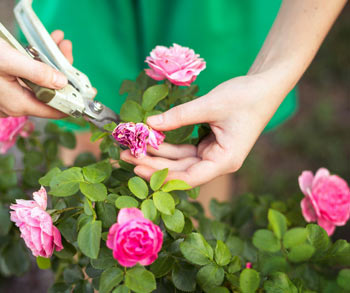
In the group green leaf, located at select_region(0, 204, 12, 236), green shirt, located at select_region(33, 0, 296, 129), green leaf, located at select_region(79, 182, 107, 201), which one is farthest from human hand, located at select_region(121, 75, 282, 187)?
green shirt, located at select_region(33, 0, 296, 129)

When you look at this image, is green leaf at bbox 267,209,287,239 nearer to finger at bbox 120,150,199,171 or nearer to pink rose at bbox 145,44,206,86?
finger at bbox 120,150,199,171

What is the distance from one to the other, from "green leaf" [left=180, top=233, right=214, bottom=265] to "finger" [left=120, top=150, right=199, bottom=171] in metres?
0.20

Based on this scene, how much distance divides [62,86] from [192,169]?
1.19 ft

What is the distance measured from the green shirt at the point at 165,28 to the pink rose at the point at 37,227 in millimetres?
902

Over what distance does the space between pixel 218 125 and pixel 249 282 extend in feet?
1.22

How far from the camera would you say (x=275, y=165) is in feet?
8.52

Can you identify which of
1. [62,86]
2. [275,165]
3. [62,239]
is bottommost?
[275,165]

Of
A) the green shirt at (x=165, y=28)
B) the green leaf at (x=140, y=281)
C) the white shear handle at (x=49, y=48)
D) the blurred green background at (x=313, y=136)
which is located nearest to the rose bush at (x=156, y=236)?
the green leaf at (x=140, y=281)

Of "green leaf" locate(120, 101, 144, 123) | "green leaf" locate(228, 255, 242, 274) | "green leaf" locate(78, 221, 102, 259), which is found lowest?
→ "green leaf" locate(228, 255, 242, 274)

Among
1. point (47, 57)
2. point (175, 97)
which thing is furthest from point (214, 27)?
point (47, 57)

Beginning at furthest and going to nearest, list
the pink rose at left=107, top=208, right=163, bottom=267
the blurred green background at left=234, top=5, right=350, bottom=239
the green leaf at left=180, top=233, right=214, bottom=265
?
the blurred green background at left=234, top=5, right=350, bottom=239 < the green leaf at left=180, top=233, right=214, bottom=265 < the pink rose at left=107, top=208, right=163, bottom=267

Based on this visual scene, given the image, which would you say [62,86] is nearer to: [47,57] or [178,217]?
[47,57]

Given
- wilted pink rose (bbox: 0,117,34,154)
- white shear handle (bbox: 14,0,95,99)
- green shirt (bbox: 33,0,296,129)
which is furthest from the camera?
green shirt (bbox: 33,0,296,129)

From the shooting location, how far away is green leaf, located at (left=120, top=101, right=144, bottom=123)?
95cm
